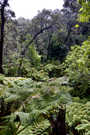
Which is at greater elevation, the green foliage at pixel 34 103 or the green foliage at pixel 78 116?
the green foliage at pixel 34 103

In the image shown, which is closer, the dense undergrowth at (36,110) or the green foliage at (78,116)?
the dense undergrowth at (36,110)

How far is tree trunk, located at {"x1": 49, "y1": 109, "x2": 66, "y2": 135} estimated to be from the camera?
1.27 meters

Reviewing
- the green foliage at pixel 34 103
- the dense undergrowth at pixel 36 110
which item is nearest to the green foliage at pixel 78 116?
the dense undergrowth at pixel 36 110

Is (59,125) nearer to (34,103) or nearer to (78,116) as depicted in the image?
(78,116)

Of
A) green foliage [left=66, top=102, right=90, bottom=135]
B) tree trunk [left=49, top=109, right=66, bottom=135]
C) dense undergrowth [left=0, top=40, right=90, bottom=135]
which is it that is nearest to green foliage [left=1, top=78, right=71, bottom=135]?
dense undergrowth [left=0, top=40, right=90, bottom=135]

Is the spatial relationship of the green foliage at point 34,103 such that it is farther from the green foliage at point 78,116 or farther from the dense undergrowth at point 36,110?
the green foliage at point 78,116

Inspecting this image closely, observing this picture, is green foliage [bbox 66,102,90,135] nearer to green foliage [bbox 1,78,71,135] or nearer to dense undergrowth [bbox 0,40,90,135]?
dense undergrowth [bbox 0,40,90,135]

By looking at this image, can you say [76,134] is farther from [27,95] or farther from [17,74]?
[17,74]

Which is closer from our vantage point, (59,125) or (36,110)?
(36,110)

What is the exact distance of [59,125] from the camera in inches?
50.9

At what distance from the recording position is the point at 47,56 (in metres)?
12.2

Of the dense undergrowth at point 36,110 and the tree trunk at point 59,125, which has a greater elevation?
the dense undergrowth at point 36,110

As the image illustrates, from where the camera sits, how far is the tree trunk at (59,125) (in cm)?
127

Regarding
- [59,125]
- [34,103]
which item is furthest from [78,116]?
[34,103]
